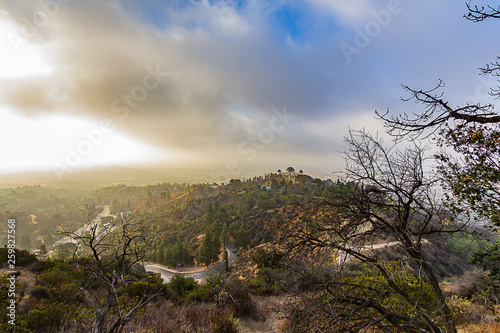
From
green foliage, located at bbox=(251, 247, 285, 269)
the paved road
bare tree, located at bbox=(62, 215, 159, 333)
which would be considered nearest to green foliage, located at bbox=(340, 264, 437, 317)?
green foliage, located at bbox=(251, 247, 285, 269)

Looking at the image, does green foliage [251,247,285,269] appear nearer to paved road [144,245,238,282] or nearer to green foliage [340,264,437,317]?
green foliage [340,264,437,317]

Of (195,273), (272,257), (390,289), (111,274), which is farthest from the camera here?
(195,273)

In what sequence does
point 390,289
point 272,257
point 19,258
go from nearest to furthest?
1. point 272,257
2. point 390,289
3. point 19,258

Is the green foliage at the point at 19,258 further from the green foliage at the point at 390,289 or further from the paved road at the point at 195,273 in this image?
the green foliage at the point at 390,289

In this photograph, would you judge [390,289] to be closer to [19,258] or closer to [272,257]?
[272,257]

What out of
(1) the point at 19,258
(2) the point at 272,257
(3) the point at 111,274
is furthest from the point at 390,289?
(1) the point at 19,258

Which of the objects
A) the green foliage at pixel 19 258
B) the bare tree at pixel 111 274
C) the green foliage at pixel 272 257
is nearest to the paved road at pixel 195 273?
the green foliage at pixel 19 258

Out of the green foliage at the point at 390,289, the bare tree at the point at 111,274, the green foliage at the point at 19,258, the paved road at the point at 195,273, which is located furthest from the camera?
the paved road at the point at 195,273

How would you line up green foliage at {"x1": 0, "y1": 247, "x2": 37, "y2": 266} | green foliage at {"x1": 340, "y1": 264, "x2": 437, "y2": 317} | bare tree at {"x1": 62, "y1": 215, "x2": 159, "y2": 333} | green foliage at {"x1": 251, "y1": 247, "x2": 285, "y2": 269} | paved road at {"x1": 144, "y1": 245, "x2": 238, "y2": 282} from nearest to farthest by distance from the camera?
bare tree at {"x1": 62, "y1": 215, "x2": 159, "y2": 333} < green foliage at {"x1": 340, "y1": 264, "x2": 437, "y2": 317} < green foliage at {"x1": 251, "y1": 247, "x2": 285, "y2": 269} < green foliage at {"x1": 0, "y1": 247, "x2": 37, "y2": 266} < paved road at {"x1": 144, "y1": 245, "x2": 238, "y2": 282}

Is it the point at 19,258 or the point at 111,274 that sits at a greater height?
the point at 111,274

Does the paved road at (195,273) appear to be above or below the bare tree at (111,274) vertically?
below

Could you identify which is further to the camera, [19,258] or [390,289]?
[19,258]

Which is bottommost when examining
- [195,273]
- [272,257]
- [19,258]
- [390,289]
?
[195,273]

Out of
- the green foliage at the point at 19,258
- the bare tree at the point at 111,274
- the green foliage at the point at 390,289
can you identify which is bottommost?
the green foliage at the point at 19,258
